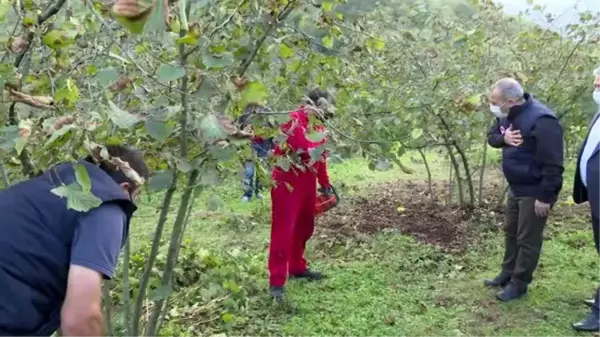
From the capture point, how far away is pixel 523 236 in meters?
4.70

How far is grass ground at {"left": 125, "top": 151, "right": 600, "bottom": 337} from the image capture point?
4.50 meters

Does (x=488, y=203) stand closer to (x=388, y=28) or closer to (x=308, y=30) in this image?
(x=388, y=28)

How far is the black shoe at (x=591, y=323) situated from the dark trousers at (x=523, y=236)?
21.6 inches

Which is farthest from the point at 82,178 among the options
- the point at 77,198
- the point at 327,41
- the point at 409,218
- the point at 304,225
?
the point at 409,218

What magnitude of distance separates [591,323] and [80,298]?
348cm

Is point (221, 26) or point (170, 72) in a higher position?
point (221, 26)

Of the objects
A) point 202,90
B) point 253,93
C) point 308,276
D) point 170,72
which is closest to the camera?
point 170,72

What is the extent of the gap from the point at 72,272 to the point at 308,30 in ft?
4.85

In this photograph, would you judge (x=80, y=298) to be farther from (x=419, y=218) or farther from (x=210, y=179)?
(x=419, y=218)

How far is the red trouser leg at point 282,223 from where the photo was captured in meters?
4.74

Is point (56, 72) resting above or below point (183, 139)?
above

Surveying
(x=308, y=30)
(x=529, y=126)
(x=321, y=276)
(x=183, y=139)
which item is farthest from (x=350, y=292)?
(x=183, y=139)

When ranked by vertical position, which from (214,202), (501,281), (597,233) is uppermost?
(214,202)

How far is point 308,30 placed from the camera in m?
2.93
